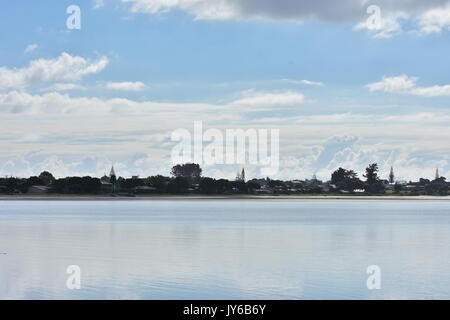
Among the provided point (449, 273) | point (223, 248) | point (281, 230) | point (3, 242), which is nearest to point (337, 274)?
point (449, 273)

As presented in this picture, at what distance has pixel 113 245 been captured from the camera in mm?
56812

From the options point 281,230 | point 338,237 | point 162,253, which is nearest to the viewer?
point 162,253

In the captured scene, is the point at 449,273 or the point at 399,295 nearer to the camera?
the point at 399,295

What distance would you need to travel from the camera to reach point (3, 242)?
194ft

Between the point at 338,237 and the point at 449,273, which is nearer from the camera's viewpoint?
the point at 449,273

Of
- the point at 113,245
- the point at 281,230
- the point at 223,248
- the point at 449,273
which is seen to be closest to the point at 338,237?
the point at 281,230

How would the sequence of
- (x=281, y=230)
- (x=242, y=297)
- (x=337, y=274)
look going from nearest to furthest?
(x=242, y=297) < (x=337, y=274) < (x=281, y=230)
